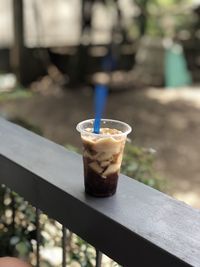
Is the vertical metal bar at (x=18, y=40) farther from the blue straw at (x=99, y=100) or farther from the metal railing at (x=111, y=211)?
the blue straw at (x=99, y=100)

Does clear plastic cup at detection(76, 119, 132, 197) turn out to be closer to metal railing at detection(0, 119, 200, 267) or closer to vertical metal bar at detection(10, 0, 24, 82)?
metal railing at detection(0, 119, 200, 267)

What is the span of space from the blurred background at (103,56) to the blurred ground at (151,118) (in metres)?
0.02

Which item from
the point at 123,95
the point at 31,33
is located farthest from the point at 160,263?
the point at 31,33

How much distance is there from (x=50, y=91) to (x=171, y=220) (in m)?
6.72

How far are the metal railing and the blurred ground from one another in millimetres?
2724

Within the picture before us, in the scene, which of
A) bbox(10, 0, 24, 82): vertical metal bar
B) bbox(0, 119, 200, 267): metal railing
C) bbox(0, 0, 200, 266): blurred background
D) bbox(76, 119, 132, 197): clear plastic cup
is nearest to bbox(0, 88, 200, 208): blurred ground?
bbox(0, 0, 200, 266): blurred background

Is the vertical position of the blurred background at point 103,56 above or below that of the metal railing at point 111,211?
below

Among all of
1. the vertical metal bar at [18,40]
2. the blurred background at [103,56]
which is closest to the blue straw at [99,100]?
the blurred background at [103,56]

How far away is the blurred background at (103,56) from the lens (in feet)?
22.5

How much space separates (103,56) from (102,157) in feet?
24.3

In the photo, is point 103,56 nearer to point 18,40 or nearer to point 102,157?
point 18,40

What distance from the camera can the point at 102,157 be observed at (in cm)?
107

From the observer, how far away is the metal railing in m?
0.95

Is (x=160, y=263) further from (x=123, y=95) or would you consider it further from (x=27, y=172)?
(x=123, y=95)
